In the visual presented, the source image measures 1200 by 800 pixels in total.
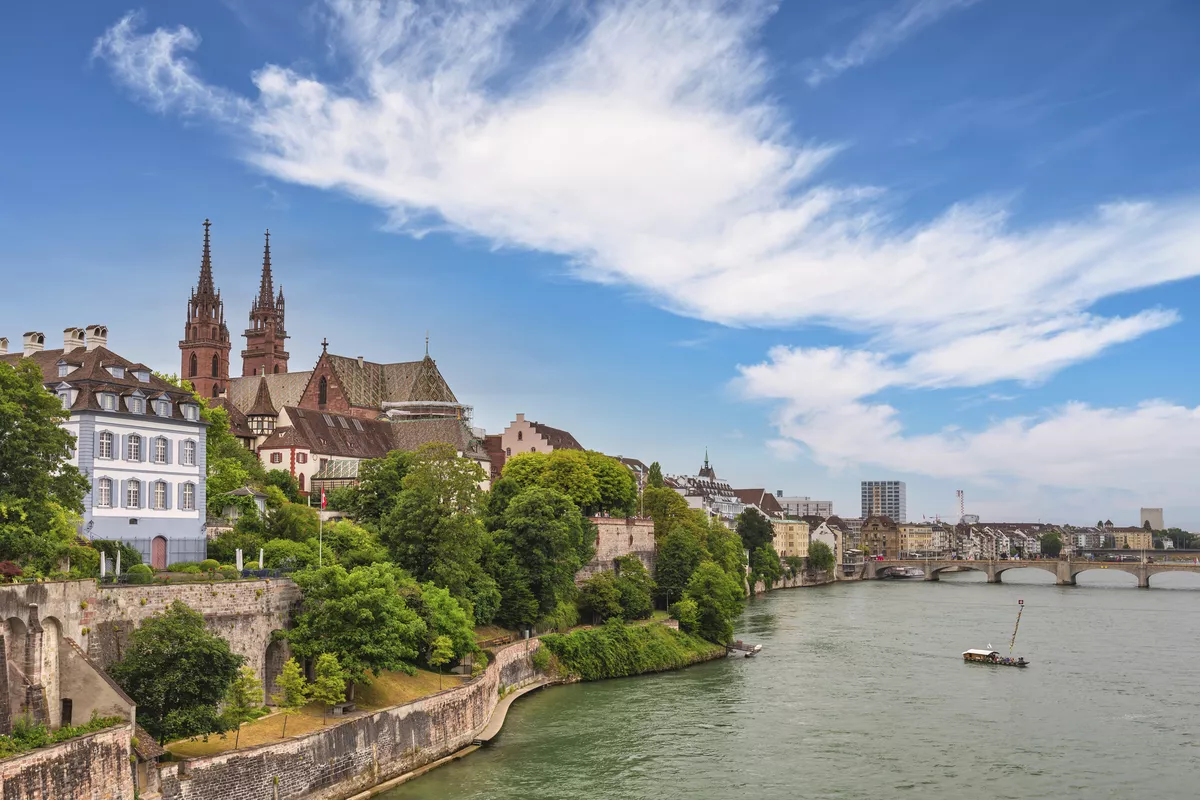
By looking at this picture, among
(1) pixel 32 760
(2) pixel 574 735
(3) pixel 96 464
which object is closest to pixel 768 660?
(2) pixel 574 735

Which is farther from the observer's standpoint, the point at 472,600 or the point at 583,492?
the point at 583,492

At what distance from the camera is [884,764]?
40.8 m

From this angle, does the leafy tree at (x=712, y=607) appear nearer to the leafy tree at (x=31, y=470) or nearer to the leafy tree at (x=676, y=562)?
the leafy tree at (x=676, y=562)

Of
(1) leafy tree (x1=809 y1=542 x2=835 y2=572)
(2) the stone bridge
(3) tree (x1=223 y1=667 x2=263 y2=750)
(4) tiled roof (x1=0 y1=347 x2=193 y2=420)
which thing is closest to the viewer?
(2) the stone bridge

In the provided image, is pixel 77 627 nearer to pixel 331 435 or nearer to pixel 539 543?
pixel 539 543

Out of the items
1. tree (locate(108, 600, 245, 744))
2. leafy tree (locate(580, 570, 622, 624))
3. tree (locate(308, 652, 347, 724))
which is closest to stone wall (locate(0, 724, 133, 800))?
tree (locate(108, 600, 245, 744))

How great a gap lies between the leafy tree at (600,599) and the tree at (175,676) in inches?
1458

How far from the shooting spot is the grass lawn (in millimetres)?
Result: 29922

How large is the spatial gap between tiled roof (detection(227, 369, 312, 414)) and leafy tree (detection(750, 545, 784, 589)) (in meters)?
52.6

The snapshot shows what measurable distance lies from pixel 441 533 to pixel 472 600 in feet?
14.3

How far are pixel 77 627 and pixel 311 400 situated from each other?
72990 mm

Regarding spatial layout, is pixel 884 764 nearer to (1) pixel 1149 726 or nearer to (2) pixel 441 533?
(1) pixel 1149 726

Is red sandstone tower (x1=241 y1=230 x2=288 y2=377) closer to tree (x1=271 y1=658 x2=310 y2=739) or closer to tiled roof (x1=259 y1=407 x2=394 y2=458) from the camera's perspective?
tiled roof (x1=259 y1=407 x2=394 y2=458)

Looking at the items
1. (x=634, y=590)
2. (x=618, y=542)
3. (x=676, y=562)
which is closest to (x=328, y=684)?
(x=634, y=590)
